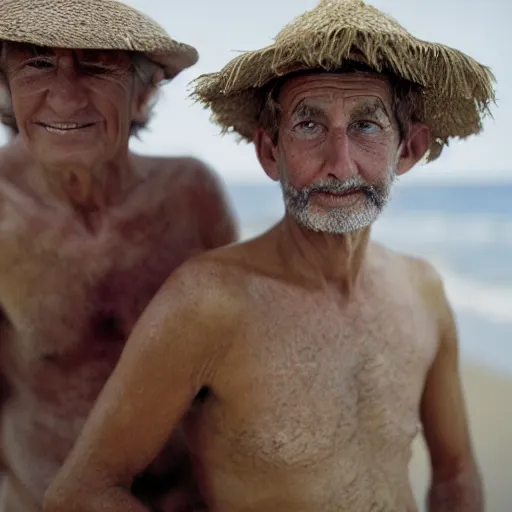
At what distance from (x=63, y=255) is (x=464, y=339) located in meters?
4.43

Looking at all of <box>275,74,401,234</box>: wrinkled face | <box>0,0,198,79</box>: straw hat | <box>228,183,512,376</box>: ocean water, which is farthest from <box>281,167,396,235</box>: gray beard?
<box>228,183,512,376</box>: ocean water

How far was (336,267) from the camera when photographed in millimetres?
1442

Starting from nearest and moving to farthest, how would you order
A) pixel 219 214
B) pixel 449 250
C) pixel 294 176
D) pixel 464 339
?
1. pixel 294 176
2. pixel 219 214
3. pixel 464 339
4. pixel 449 250

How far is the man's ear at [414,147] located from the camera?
145 centimetres

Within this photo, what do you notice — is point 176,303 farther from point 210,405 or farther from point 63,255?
point 63,255

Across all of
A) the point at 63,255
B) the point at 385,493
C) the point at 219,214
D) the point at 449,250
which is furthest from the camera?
the point at 449,250

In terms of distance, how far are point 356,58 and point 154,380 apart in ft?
1.92

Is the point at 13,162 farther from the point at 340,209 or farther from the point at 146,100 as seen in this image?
the point at 340,209

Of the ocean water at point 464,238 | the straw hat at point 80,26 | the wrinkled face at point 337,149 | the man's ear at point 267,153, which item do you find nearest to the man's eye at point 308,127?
the wrinkled face at point 337,149

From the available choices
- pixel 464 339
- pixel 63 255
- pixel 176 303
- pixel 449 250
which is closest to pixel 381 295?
pixel 176 303

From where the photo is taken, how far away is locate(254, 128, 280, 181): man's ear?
1.42m

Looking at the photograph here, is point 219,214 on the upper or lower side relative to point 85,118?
lower

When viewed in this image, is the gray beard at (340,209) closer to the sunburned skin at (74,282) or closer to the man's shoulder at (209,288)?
the man's shoulder at (209,288)

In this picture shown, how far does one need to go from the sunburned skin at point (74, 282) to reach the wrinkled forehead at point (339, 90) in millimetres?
423
